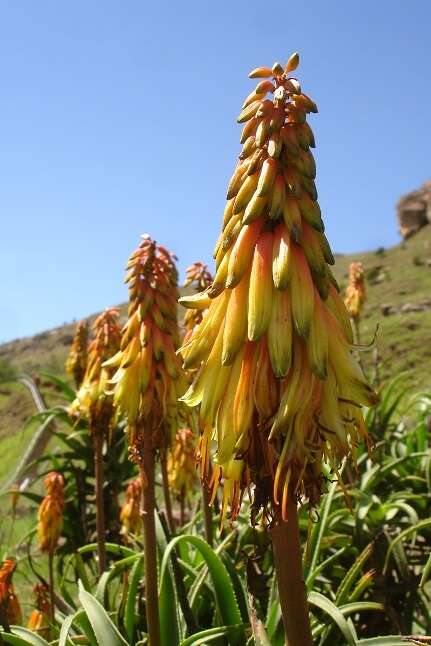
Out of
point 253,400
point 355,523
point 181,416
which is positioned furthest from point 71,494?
point 253,400

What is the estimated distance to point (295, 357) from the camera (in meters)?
1.53

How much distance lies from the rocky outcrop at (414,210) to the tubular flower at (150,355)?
2103 inches

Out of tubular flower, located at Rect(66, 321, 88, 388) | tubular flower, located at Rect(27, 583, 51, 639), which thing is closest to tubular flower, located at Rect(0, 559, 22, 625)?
tubular flower, located at Rect(27, 583, 51, 639)

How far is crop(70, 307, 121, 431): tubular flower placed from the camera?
3.48 metres

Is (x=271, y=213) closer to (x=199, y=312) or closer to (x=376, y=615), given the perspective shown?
(x=199, y=312)

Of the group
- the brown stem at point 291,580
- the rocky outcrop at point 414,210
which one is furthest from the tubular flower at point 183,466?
the rocky outcrop at point 414,210

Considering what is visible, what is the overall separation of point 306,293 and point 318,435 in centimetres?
32

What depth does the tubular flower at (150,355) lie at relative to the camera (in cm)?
248

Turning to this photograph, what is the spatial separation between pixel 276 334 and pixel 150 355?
1.12 m

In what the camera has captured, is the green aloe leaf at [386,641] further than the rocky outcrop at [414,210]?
No

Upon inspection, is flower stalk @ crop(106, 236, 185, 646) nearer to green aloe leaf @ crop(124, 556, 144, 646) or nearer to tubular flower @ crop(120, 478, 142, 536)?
green aloe leaf @ crop(124, 556, 144, 646)

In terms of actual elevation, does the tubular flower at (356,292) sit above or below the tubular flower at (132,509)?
above

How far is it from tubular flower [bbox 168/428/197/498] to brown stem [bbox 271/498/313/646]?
125 inches

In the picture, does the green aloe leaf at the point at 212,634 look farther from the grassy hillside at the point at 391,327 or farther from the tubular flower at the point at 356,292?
the tubular flower at the point at 356,292
